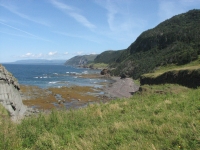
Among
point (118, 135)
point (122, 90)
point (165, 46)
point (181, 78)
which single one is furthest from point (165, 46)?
point (118, 135)

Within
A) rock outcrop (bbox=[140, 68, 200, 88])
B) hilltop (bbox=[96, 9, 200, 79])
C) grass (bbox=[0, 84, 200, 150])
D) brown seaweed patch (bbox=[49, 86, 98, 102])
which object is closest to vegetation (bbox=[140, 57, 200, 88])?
rock outcrop (bbox=[140, 68, 200, 88])

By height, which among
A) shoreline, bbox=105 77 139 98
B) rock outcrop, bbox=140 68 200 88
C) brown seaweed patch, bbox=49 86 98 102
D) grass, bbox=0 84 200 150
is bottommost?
shoreline, bbox=105 77 139 98

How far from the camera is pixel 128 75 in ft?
342

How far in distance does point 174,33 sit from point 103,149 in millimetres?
116784

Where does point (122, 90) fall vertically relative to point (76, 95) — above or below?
below

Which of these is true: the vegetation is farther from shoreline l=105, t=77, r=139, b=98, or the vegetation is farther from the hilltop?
the hilltop

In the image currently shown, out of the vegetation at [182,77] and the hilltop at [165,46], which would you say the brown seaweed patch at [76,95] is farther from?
the hilltop at [165,46]

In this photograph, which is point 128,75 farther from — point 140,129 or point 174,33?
point 140,129

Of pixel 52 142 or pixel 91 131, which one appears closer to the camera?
pixel 52 142

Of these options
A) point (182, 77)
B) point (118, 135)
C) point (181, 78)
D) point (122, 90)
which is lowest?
point (122, 90)

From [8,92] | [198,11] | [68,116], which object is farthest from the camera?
[198,11]

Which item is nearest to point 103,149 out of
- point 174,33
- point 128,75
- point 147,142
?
point 147,142

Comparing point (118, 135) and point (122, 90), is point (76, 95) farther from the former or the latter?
point (118, 135)

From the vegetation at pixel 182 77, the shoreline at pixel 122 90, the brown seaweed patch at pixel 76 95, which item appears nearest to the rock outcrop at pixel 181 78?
the vegetation at pixel 182 77
